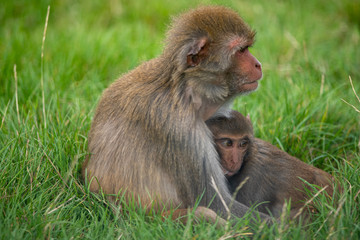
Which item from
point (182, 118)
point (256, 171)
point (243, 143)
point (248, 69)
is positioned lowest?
point (256, 171)

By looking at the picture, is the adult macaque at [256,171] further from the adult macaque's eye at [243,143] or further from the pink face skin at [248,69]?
the pink face skin at [248,69]

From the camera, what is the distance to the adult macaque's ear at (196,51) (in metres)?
3.82

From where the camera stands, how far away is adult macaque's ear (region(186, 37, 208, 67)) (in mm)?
A: 3816

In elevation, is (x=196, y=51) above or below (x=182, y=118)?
above

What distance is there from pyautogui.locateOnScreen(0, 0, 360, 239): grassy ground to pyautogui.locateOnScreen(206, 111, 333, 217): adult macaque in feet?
1.01

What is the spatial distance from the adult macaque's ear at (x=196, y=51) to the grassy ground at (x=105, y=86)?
816 millimetres

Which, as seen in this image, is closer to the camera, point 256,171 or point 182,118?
point 182,118

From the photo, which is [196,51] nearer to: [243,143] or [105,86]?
[243,143]

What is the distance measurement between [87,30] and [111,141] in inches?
168

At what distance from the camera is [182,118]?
150 inches

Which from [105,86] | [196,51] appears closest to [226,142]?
[196,51]

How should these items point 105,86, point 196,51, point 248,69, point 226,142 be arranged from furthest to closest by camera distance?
point 105,86, point 226,142, point 248,69, point 196,51

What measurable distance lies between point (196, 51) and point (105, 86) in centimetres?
273

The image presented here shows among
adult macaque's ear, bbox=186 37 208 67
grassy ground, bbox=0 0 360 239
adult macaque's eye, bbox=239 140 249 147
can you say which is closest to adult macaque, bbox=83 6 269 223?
adult macaque's ear, bbox=186 37 208 67
